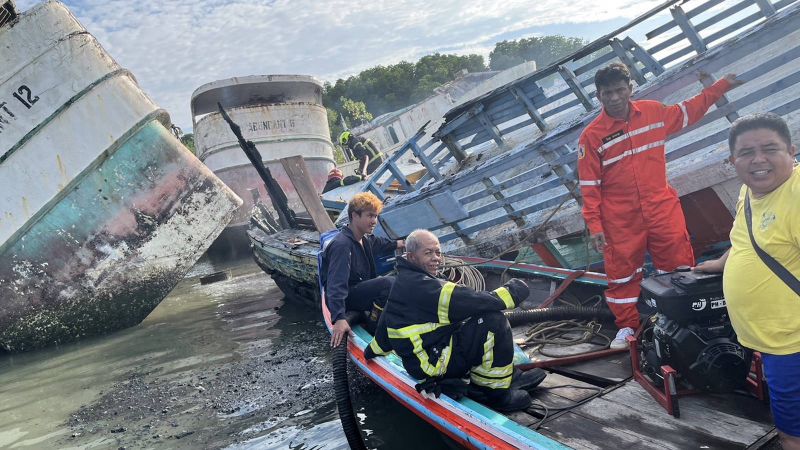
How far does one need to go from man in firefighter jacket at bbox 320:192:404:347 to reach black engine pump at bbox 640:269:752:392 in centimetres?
226

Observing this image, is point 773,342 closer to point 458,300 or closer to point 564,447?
point 564,447

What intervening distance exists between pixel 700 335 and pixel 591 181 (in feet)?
4.80

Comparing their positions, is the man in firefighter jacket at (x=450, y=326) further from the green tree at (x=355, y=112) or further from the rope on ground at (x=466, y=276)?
the green tree at (x=355, y=112)


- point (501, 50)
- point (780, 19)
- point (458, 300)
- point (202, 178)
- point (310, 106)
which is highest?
point (501, 50)

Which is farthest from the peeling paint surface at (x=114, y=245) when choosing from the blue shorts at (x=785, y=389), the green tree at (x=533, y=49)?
the green tree at (x=533, y=49)

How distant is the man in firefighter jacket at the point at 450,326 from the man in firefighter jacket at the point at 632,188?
3.48 feet

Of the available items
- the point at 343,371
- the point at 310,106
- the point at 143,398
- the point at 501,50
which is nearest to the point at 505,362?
the point at 343,371

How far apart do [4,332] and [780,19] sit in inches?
407

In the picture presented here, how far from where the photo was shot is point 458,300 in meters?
2.99

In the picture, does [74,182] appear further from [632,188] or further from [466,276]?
[632,188]

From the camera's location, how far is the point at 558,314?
4496 millimetres

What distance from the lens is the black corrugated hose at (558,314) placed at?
4359 millimetres

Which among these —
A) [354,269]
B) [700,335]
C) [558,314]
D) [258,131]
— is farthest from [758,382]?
[258,131]

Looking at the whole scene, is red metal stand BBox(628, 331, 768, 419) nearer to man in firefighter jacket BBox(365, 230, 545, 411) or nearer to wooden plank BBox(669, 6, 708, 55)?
man in firefighter jacket BBox(365, 230, 545, 411)
